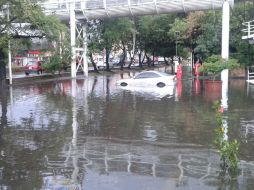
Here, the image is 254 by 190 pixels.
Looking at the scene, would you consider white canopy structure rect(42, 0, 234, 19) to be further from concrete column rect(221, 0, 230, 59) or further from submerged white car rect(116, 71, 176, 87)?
submerged white car rect(116, 71, 176, 87)

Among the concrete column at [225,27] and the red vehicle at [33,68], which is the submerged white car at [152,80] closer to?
the concrete column at [225,27]

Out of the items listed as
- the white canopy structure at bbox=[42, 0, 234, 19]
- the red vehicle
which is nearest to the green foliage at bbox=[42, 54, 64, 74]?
the white canopy structure at bbox=[42, 0, 234, 19]

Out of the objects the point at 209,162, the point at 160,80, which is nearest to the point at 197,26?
the point at 160,80

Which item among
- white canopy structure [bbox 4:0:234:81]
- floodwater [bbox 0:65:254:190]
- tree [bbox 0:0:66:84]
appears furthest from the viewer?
white canopy structure [bbox 4:0:234:81]

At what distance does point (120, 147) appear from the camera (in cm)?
1112

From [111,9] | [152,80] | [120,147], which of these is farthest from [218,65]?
[120,147]

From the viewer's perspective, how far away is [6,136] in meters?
12.8

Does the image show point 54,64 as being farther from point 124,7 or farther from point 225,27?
point 225,27

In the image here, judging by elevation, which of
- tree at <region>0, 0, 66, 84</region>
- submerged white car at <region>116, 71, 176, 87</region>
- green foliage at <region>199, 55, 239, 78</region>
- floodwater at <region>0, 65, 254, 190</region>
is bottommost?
floodwater at <region>0, 65, 254, 190</region>

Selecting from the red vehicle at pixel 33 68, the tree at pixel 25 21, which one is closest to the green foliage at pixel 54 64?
the red vehicle at pixel 33 68

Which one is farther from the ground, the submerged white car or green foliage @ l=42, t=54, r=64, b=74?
green foliage @ l=42, t=54, r=64, b=74

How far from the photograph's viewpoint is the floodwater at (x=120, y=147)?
8.20 meters

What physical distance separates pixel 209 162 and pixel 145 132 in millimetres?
3879

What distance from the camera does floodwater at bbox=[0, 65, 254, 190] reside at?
26.9ft
